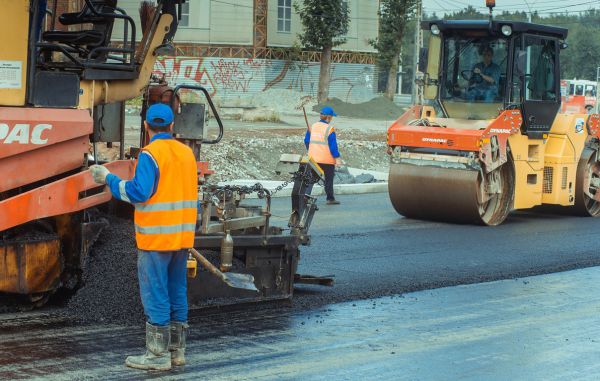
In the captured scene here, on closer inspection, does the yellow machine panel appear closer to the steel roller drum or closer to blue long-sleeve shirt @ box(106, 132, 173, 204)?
blue long-sleeve shirt @ box(106, 132, 173, 204)

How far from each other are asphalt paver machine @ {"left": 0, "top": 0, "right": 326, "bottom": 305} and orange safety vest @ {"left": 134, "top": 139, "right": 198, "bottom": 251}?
1.16 m

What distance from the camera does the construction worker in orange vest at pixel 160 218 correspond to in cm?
601

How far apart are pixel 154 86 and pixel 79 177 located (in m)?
1.38

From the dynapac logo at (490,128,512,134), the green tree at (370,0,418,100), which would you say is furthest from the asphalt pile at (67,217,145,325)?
the green tree at (370,0,418,100)

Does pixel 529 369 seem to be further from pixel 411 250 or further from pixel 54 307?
pixel 411 250

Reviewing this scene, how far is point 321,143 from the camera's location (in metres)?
15.4

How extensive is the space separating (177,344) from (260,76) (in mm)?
42553

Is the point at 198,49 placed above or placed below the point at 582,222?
above

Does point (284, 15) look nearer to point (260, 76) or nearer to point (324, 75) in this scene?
point (260, 76)

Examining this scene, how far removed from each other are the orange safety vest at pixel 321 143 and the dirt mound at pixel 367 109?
91.8 feet

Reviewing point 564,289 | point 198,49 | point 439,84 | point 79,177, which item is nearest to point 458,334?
point 564,289

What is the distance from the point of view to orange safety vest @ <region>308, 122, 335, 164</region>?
603 inches

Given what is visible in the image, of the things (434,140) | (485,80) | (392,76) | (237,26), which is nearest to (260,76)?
(237,26)

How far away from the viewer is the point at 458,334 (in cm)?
738
